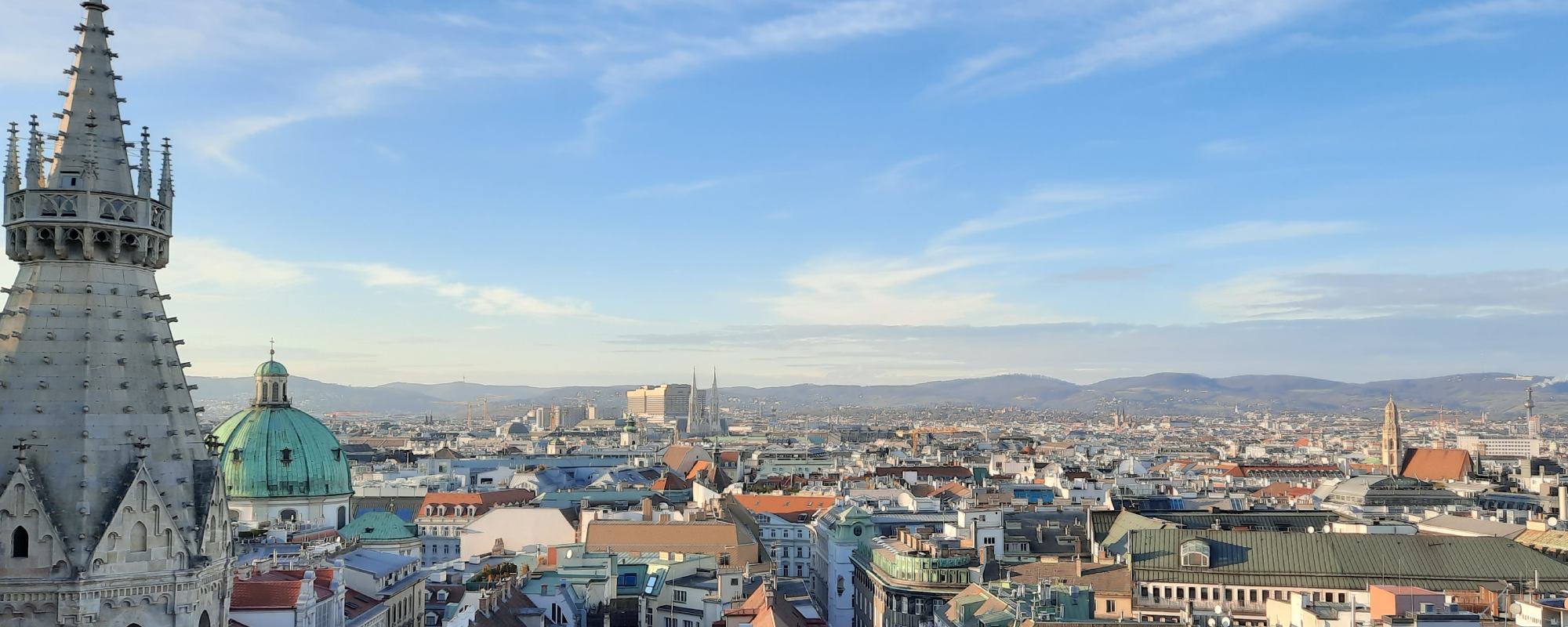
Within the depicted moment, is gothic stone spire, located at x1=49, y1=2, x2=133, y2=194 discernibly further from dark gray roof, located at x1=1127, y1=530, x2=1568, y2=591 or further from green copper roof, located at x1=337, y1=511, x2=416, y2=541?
green copper roof, located at x1=337, y1=511, x2=416, y2=541

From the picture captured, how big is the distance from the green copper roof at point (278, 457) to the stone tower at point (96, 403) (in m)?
76.1

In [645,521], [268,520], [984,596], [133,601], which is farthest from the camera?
[645,521]

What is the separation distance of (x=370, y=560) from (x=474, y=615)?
39.6 ft

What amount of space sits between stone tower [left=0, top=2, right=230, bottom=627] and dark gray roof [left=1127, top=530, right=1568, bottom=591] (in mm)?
56894

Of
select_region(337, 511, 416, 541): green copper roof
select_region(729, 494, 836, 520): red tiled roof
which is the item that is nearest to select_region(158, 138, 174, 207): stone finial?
select_region(337, 511, 416, 541): green copper roof

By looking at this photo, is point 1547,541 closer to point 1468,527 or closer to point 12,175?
point 1468,527

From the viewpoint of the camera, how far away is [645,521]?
113 meters

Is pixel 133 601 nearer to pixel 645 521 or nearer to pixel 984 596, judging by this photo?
pixel 984 596

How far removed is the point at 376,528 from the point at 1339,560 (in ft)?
190

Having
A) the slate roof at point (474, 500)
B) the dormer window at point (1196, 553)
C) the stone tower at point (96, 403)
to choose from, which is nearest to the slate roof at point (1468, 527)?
the dormer window at point (1196, 553)

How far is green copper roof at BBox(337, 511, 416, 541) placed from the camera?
9862 cm

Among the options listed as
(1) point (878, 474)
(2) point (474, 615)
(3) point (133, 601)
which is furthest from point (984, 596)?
(1) point (878, 474)

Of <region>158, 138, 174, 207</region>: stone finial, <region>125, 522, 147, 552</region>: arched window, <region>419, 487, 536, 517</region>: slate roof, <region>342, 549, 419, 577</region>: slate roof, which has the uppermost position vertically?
<region>158, 138, 174, 207</region>: stone finial

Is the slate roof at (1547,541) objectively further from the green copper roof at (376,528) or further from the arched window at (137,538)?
the arched window at (137,538)
